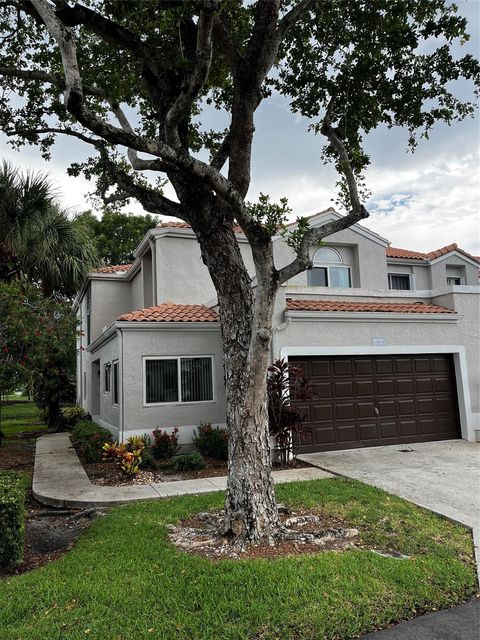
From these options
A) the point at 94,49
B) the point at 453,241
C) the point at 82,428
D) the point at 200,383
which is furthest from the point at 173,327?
the point at 453,241

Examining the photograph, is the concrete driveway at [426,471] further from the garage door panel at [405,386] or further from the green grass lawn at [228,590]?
the garage door panel at [405,386]

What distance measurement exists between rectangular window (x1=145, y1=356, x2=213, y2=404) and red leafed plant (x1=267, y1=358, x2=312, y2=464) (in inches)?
99.5

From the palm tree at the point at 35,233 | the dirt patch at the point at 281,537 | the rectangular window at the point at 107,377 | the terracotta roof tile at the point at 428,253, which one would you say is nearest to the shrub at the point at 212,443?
the rectangular window at the point at 107,377

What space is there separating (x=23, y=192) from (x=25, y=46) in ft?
15.9

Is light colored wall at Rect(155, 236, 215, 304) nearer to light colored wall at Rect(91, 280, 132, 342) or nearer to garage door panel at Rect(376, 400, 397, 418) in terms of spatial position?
light colored wall at Rect(91, 280, 132, 342)

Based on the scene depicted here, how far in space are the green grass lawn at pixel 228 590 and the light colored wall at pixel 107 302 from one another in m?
13.8

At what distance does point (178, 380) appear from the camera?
41.3 feet

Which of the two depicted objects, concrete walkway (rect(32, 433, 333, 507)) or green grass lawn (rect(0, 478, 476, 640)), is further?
concrete walkway (rect(32, 433, 333, 507))

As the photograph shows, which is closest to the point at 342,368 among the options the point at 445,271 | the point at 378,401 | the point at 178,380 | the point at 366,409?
the point at 366,409

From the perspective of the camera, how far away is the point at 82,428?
1466 centimetres

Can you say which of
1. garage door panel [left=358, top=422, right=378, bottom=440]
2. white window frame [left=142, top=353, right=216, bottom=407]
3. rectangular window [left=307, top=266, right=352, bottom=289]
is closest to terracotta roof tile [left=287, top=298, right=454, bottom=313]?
white window frame [left=142, top=353, right=216, bottom=407]

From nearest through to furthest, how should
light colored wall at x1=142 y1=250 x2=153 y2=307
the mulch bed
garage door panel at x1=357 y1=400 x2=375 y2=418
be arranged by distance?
the mulch bed → garage door panel at x1=357 y1=400 x2=375 y2=418 → light colored wall at x1=142 y1=250 x2=153 y2=307

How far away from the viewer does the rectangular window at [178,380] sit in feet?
40.5

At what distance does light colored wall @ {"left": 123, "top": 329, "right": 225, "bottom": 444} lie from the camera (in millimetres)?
11969
